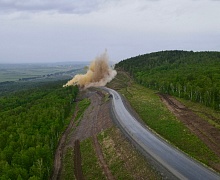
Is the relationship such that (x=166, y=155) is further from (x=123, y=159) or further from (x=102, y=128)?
(x=102, y=128)

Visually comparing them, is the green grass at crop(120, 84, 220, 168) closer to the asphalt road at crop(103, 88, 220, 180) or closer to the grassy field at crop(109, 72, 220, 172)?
the grassy field at crop(109, 72, 220, 172)

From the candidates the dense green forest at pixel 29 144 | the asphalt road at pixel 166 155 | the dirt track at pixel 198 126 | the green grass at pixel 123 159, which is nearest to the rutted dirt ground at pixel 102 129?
the dirt track at pixel 198 126

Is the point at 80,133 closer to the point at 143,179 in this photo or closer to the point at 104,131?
the point at 104,131

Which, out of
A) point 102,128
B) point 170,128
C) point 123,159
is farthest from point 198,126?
point 123,159

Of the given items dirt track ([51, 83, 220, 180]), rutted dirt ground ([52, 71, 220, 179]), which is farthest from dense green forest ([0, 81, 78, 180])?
rutted dirt ground ([52, 71, 220, 179])

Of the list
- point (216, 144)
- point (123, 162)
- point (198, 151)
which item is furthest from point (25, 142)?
point (216, 144)

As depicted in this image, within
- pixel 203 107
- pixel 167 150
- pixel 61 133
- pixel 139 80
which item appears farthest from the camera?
pixel 139 80
